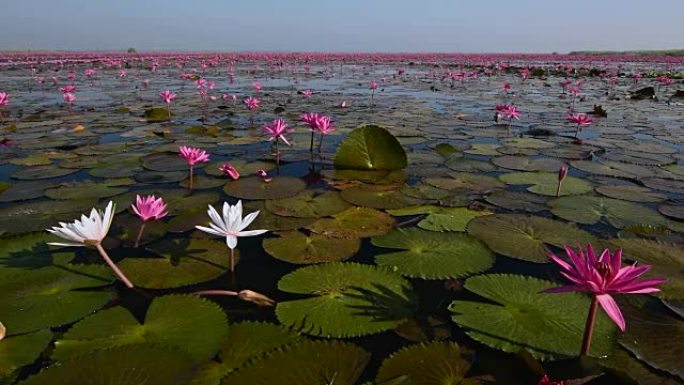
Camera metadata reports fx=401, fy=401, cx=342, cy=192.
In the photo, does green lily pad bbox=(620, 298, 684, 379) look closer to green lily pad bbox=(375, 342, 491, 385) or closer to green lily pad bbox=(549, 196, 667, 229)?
green lily pad bbox=(375, 342, 491, 385)

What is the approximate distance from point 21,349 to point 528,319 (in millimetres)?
1769

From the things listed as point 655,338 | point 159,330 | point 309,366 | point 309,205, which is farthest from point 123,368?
point 655,338

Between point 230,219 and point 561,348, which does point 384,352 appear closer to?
point 561,348

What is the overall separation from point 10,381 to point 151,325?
401mm

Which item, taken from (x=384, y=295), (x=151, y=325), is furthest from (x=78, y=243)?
(x=384, y=295)

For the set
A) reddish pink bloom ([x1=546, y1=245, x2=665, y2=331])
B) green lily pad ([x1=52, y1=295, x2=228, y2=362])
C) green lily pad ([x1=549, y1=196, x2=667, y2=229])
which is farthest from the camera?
green lily pad ([x1=549, y1=196, x2=667, y2=229])

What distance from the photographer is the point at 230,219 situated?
168 cm

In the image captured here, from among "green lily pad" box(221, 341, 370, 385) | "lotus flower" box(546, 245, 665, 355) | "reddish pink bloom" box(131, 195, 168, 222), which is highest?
Result: "lotus flower" box(546, 245, 665, 355)

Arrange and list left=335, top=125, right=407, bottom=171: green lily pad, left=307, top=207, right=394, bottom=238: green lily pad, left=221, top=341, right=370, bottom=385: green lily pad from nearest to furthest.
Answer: left=221, top=341, right=370, bottom=385: green lily pad → left=307, top=207, right=394, bottom=238: green lily pad → left=335, top=125, right=407, bottom=171: green lily pad

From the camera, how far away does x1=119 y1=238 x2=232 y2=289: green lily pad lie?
176cm

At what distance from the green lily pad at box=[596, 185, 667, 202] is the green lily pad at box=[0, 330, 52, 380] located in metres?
3.26

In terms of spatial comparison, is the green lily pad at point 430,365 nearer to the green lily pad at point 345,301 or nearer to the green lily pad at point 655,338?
the green lily pad at point 345,301

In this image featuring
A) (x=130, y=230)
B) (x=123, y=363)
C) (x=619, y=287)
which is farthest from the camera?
(x=130, y=230)

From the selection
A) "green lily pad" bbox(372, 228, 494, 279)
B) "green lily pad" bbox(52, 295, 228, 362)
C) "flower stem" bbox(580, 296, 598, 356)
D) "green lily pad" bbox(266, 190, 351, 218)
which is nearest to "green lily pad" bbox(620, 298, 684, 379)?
"flower stem" bbox(580, 296, 598, 356)
